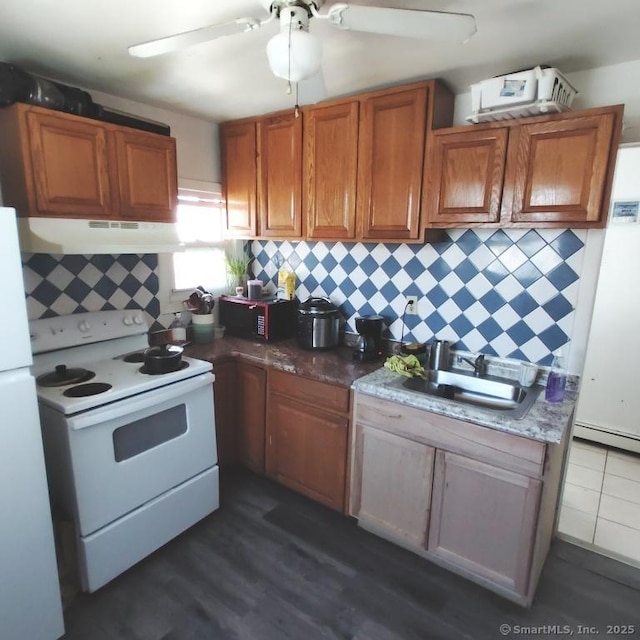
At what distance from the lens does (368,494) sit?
2.13 metres

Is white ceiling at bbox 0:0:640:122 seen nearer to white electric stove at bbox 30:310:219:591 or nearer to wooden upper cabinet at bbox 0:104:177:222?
wooden upper cabinet at bbox 0:104:177:222

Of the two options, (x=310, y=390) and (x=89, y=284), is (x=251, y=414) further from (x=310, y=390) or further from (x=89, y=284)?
(x=89, y=284)

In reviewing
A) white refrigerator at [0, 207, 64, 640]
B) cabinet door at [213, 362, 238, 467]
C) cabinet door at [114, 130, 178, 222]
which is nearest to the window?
cabinet door at [114, 130, 178, 222]

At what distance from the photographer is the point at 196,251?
115 inches

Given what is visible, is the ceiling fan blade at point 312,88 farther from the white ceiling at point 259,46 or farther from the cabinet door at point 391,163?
the cabinet door at point 391,163

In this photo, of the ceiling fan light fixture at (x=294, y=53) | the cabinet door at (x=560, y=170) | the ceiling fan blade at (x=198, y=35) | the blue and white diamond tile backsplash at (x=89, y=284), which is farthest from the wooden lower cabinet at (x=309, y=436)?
the ceiling fan blade at (x=198, y=35)

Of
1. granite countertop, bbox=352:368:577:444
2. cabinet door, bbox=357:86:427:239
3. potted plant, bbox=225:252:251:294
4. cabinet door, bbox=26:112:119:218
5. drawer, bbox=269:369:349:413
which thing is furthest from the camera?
potted plant, bbox=225:252:251:294

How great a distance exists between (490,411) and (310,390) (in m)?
0.94

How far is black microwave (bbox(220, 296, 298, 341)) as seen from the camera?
2740 millimetres

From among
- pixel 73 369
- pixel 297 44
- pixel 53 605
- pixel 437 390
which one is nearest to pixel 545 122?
pixel 297 44

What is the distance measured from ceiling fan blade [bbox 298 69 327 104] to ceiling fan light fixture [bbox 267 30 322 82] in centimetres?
13

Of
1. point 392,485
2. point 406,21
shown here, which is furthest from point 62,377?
point 406,21

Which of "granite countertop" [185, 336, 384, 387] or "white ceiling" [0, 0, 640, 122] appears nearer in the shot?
"white ceiling" [0, 0, 640, 122]

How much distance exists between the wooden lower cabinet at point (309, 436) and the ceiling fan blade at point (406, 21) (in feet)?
5.03
